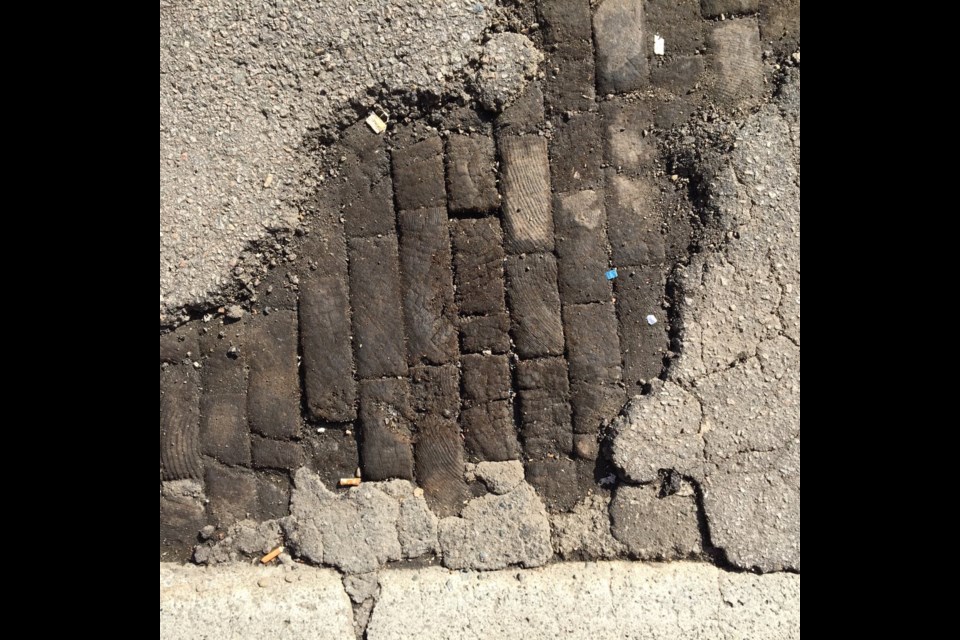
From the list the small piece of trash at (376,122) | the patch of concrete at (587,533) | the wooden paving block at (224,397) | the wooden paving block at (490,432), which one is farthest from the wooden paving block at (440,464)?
the small piece of trash at (376,122)

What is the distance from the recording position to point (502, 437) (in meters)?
2.46

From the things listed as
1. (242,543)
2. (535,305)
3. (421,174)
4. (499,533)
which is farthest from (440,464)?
(421,174)

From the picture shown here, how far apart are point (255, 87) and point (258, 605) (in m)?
2.08

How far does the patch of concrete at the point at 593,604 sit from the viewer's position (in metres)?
2.29

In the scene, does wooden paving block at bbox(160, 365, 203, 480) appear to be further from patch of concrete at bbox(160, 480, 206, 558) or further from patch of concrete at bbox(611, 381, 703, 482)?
patch of concrete at bbox(611, 381, 703, 482)

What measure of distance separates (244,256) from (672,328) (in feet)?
5.81

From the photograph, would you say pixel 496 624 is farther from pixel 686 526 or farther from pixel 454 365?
pixel 454 365

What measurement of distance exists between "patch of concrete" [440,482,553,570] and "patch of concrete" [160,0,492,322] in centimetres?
139

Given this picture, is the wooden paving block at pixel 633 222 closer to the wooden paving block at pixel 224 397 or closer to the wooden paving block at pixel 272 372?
the wooden paving block at pixel 272 372

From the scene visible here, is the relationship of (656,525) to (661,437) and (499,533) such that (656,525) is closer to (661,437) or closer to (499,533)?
(661,437)

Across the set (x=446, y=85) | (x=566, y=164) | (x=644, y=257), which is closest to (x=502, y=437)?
(x=644, y=257)

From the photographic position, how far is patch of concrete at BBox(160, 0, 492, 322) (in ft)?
7.98

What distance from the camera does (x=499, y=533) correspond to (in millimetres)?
2393

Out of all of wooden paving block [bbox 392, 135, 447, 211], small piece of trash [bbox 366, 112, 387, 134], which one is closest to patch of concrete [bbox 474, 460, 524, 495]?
wooden paving block [bbox 392, 135, 447, 211]
